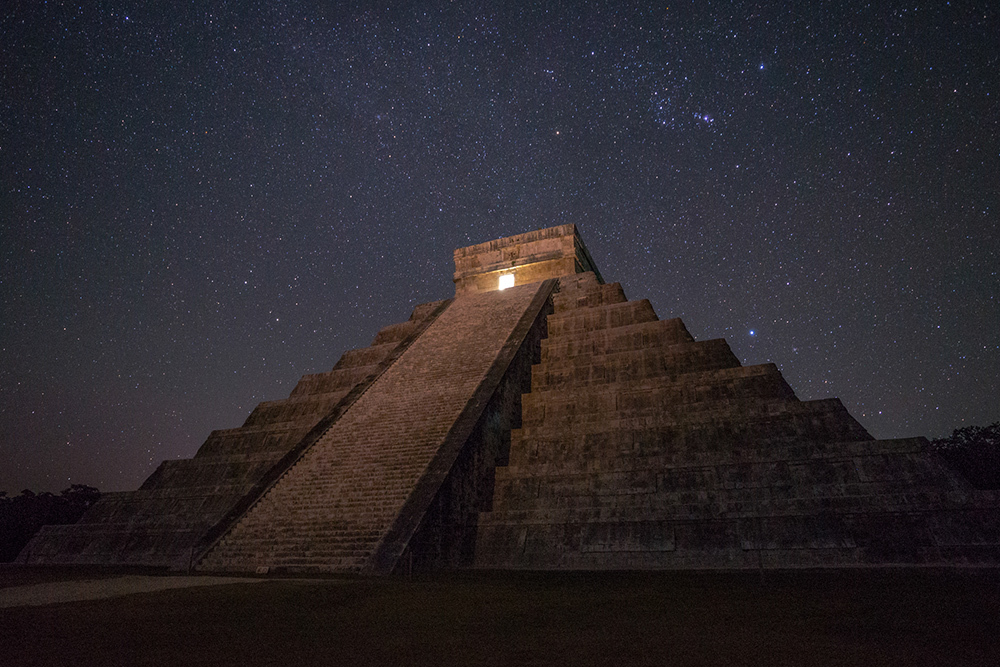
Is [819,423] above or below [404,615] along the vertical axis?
above

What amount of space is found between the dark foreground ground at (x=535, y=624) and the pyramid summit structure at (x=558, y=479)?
3.83 feet

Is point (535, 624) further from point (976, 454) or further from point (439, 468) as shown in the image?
point (976, 454)

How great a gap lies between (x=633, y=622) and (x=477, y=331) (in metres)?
11.8

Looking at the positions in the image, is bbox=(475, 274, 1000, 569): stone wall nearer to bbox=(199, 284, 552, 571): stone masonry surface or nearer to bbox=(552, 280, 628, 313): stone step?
bbox=(199, 284, 552, 571): stone masonry surface

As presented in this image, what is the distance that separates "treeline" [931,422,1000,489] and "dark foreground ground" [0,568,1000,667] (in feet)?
46.9

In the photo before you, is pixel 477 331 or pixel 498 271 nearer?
pixel 477 331

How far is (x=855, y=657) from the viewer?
3420mm

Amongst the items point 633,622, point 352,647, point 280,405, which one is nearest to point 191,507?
point 280,405

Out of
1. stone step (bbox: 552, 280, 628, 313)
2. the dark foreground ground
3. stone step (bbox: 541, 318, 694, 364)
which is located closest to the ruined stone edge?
stone step (bbox: 541, 318, 694, 364)

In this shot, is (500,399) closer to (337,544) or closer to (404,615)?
(337,544)

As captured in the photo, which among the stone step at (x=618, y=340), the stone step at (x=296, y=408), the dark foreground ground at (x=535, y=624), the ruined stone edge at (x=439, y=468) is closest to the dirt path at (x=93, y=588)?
the dark foreground ground at (x=535, y=624)

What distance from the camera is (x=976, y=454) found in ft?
63.5

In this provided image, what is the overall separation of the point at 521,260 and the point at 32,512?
1744 centimetres

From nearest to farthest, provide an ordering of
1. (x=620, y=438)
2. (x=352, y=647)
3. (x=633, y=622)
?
(x=352, y=647) → (x=633, y=622) → (x=620, y=438)
